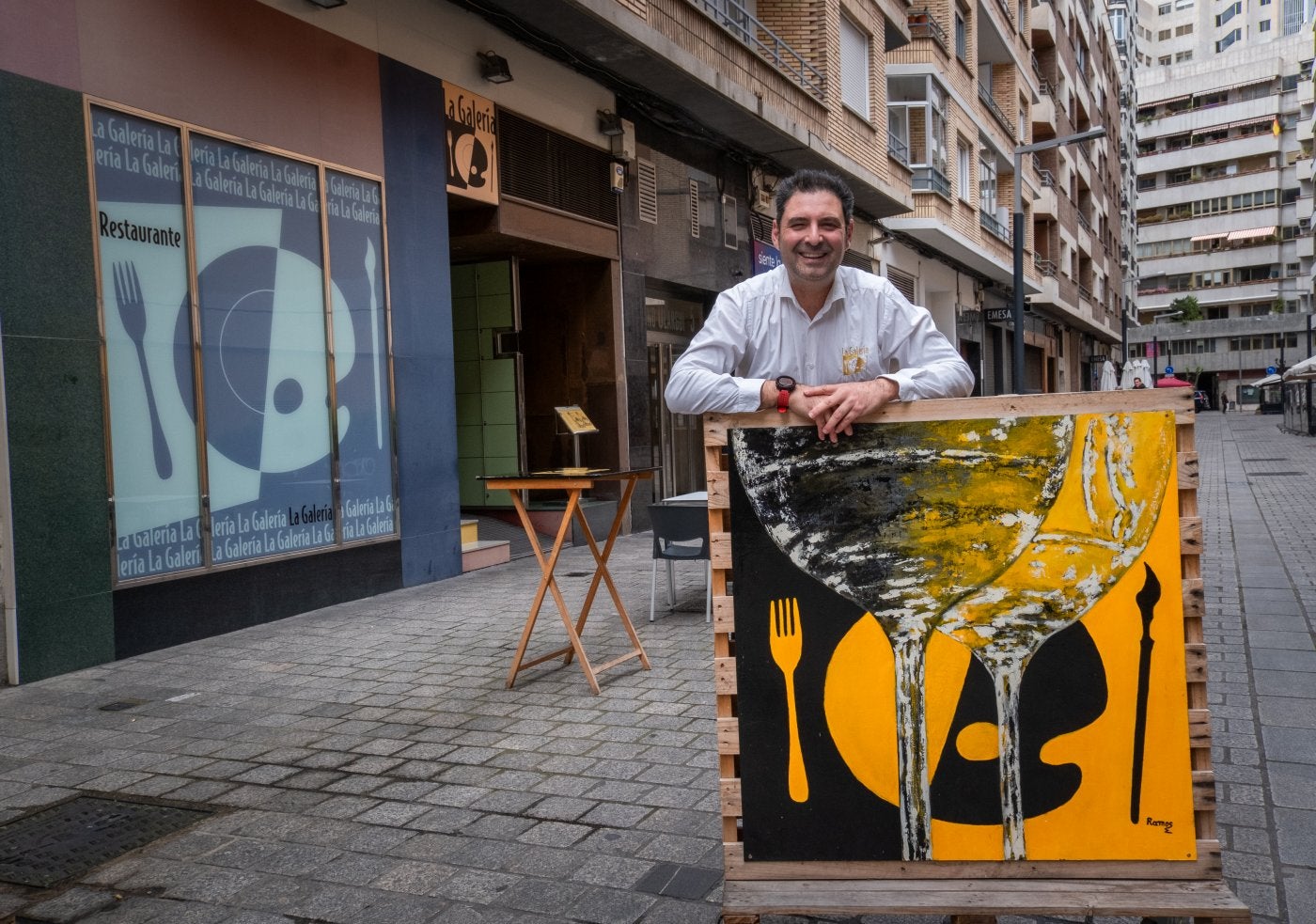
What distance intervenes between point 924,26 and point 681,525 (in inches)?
765

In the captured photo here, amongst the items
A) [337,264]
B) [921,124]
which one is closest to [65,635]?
[337,264]

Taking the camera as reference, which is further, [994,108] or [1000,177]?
[1000,177]

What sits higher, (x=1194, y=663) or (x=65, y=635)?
(x=1194, y=663)

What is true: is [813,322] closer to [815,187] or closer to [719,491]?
[815,187]

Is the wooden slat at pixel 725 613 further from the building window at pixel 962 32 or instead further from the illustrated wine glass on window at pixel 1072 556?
the building window at pixel 962 32

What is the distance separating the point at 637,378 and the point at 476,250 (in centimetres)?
250

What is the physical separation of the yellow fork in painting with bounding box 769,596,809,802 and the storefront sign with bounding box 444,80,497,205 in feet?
26.8

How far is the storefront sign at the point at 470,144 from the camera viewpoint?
1016 centimetres

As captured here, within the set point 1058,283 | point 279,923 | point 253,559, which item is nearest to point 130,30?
point 253,559

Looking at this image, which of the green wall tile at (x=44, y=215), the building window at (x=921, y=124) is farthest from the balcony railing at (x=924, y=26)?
the green wall tile at (x=44, y=215)

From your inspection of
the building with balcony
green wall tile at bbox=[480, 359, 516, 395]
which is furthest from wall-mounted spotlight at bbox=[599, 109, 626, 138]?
the building with balcony

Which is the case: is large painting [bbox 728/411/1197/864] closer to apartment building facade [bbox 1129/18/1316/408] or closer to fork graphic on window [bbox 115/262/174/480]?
fork graphic on window [bbox 115/262/174/480]

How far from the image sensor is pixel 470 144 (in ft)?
34.1

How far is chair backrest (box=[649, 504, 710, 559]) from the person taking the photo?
24.0 feet
